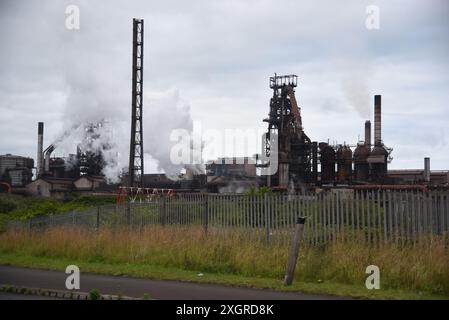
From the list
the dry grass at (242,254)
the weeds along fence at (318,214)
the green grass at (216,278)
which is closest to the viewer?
the green grass at (216,278)

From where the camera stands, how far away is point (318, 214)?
13539 millimetres

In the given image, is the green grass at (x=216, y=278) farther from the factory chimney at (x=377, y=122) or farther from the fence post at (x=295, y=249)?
the factory chimney at (x=377, y=122)

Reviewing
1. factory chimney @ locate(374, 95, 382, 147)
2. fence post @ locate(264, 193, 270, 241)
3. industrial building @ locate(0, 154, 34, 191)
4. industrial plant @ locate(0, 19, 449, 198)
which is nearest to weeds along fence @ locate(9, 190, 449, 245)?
fence post @ locate(264, 193, 270, 241)

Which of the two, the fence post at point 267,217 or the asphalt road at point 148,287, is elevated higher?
the fence post at point 267,217

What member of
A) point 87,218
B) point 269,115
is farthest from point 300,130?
point 87,218

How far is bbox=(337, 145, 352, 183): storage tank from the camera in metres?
56.7

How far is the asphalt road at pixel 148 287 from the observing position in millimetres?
9117

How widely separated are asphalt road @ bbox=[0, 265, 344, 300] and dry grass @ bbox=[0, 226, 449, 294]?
66.4 inches

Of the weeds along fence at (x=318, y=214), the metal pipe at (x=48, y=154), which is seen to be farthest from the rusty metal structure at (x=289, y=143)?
the weeds along fence at (x=318, y=214)

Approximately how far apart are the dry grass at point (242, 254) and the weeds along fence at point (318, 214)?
18.5 inches

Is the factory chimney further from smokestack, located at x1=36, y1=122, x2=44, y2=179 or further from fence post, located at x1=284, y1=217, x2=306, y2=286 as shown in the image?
fence post, located at x1=284, y1=217, x2=306, y2=286

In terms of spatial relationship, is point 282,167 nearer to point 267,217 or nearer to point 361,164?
point 361,164
